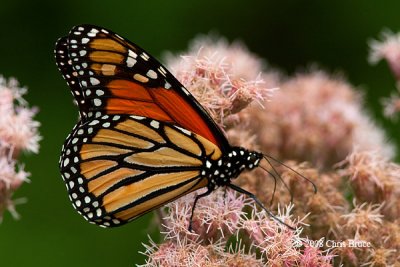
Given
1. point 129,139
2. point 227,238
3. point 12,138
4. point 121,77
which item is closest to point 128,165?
point 129,139

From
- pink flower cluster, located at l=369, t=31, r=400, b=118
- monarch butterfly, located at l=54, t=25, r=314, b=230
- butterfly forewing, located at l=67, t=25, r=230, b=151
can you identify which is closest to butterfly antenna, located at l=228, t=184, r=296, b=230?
monarch butterfly, located at l=54, t=25, r=314, b=230

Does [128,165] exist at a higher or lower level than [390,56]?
lower

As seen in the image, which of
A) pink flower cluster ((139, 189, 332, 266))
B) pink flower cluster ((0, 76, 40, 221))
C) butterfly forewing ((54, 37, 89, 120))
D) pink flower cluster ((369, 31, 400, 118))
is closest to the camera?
pink flower cluster ((139, 189, 332, 266))

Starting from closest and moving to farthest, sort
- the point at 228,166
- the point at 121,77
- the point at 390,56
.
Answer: the point at 121,77 → the point at 228,166 → the point at 390,56

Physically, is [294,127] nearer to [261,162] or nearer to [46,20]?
[261,162]

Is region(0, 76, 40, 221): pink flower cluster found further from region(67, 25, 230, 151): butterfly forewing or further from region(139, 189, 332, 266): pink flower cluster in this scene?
region(139, 189, 332, 266): pink flower cluster

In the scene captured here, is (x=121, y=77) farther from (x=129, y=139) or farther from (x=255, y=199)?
(x=255, y=199)

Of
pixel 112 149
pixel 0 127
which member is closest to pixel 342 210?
pixel 112 149
